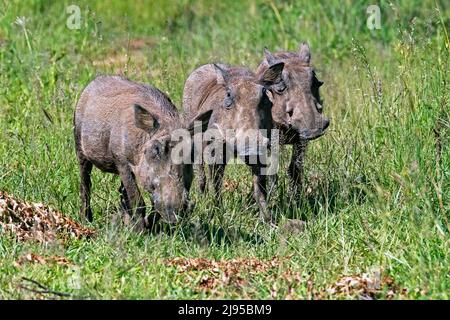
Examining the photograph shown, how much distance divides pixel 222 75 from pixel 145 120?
43.4 inches

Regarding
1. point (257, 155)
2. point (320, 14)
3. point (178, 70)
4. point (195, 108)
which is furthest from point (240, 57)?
point (257, 155)

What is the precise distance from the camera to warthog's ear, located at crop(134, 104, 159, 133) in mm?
7336

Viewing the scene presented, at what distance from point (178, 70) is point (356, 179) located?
11.9 feet

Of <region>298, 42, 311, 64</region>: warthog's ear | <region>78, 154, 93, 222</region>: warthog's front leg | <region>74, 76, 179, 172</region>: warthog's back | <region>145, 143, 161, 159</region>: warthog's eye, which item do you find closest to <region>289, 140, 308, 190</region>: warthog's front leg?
<region>298, 42, 311, 64</region>: warthog's ear

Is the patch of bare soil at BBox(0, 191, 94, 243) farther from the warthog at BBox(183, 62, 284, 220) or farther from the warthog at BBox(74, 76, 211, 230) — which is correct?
the warthog at BBox(183, 62, 284, 220)

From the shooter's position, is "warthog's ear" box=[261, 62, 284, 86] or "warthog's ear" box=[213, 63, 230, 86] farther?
"warthog's ear" box=[213, 63, 230, 86]

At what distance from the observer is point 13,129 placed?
31.3 feet

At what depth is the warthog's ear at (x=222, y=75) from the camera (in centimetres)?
829

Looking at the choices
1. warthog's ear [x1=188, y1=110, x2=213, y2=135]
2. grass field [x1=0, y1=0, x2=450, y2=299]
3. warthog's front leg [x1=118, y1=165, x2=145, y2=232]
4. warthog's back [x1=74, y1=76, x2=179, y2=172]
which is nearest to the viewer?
grass field [x1=0, y1=0, x2=450, y2=299]

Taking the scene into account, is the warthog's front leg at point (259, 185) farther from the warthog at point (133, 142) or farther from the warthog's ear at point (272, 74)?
the warthog at point (133, 142)

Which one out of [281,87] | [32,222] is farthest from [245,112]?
[32,222]

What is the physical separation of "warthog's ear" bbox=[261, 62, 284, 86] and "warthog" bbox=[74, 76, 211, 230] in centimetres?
77

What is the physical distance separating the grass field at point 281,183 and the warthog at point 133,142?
0.78 feet

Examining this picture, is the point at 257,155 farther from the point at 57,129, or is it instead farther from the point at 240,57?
the point at 240,57
